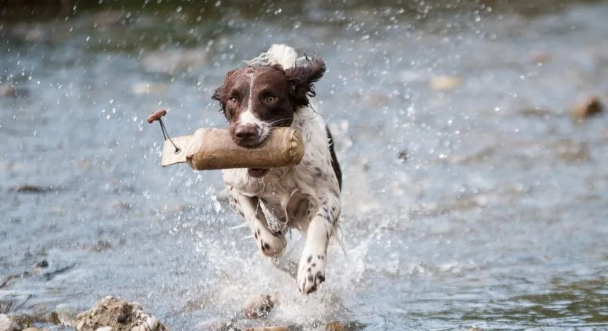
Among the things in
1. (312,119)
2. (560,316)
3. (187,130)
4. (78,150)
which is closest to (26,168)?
(78,150)

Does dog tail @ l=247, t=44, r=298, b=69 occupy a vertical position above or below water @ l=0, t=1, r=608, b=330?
above

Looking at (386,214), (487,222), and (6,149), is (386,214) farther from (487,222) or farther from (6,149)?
(6,149)

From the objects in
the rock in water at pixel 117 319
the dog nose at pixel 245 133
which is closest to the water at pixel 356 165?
the rock in water at pixel 117 319

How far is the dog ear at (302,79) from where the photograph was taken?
5.31 meters

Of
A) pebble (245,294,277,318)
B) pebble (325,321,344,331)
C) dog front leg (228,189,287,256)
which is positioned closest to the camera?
pebble (325,321,344,331)

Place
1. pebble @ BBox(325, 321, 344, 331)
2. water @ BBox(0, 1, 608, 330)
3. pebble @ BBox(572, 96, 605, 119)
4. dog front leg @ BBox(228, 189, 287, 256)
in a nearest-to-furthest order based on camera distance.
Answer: pebble @ BBox(325, 321, 344, 331)
dog front leg @ BBox(228, 189, 287, 256)
water @ BBox(0, 1, 608, 330)
pebble @ BBox(572, 96, 605, 119)

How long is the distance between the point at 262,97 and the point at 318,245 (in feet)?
2.36

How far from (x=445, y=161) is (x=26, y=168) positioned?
10.1 feet

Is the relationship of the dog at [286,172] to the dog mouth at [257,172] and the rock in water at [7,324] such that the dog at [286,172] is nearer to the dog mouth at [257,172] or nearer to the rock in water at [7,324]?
the dog mouth at [257,172]

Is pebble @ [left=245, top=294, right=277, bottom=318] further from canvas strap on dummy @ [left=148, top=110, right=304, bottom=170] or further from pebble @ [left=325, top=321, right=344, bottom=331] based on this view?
canvas strap on dummy @ [left=148, top=110, right=304, bottom=170]

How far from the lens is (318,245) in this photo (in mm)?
5027

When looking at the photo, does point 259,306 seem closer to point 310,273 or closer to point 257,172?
point 310,273

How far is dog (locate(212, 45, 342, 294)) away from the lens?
5016mm

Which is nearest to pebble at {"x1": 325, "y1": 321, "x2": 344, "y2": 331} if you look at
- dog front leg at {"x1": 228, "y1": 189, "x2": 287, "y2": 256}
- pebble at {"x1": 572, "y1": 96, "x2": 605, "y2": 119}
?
dog front leg at {"x1": 228, "y1": 189, "x2": 287, "y2": 256}
